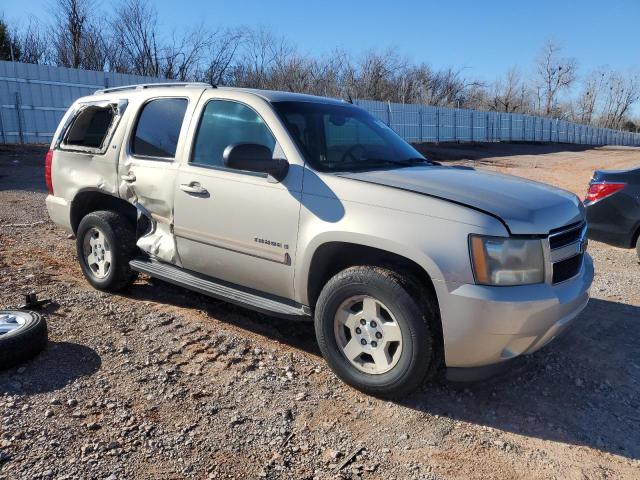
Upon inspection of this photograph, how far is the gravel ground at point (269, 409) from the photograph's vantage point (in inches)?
110

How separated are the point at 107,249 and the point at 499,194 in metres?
3.44

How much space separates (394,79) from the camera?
4547 centimetres

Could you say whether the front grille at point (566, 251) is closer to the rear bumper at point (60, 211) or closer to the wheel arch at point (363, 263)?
the wheel arch at point (363, 263)

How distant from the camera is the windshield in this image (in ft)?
12.7

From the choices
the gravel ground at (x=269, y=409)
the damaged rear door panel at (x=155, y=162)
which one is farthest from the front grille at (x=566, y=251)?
the damaged rear door panel at (x=155, y=162)

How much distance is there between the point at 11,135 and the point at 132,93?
15304 mm

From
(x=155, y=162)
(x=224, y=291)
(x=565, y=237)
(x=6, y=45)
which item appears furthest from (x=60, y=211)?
(x=6, y=45)

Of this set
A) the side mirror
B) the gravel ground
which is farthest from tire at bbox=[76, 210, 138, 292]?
the side mirror

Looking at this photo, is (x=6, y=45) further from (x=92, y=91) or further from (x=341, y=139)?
(x=341, y=139)

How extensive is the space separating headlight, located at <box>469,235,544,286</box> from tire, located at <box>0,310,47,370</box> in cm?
289

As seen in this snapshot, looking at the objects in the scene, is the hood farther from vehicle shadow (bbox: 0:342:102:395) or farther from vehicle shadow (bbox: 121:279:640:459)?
vehicle shadow (bbox: 0:342:102:395)

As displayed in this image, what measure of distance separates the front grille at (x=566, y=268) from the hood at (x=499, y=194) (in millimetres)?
230

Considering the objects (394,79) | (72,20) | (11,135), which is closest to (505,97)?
(394,79)

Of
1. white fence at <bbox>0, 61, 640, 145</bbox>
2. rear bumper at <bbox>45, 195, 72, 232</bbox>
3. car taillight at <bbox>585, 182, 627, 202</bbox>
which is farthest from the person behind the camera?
white fence at <bbox>0, 61, 640, 145</bbox>
